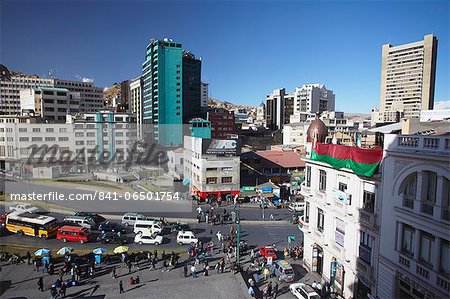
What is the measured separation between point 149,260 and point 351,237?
17.2 metres

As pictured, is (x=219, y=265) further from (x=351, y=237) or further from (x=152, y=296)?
(x=351, y=237)

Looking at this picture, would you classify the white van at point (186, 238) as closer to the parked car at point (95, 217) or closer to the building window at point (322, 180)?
the parked car at point (95, 217)

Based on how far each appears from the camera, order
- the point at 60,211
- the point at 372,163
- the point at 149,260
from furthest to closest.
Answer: the point at 60,211, the point at 149,260, the point at 372,163

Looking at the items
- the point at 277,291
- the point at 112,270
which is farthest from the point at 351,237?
the point at 112,270

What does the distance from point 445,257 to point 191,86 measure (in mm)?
107297

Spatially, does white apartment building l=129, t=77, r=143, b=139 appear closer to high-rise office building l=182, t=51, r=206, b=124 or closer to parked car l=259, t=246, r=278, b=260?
high-rise office building l=182, t=51, r=206, b=124

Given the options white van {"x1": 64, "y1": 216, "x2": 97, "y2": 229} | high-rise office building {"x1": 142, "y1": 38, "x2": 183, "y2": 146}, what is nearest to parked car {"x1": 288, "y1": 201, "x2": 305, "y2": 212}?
white van {"x1": 64, "y1": 216, "x2": 97, "y2": 229}

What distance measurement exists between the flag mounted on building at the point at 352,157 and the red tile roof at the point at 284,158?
3945cm

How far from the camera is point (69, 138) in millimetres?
75000

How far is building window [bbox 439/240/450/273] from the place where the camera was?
13.5 meters

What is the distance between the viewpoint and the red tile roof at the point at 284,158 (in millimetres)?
62938

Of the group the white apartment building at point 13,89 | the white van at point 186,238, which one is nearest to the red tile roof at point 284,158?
the white van at point 186,238

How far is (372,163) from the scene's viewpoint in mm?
17781

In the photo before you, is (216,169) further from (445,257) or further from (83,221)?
(445,257)
